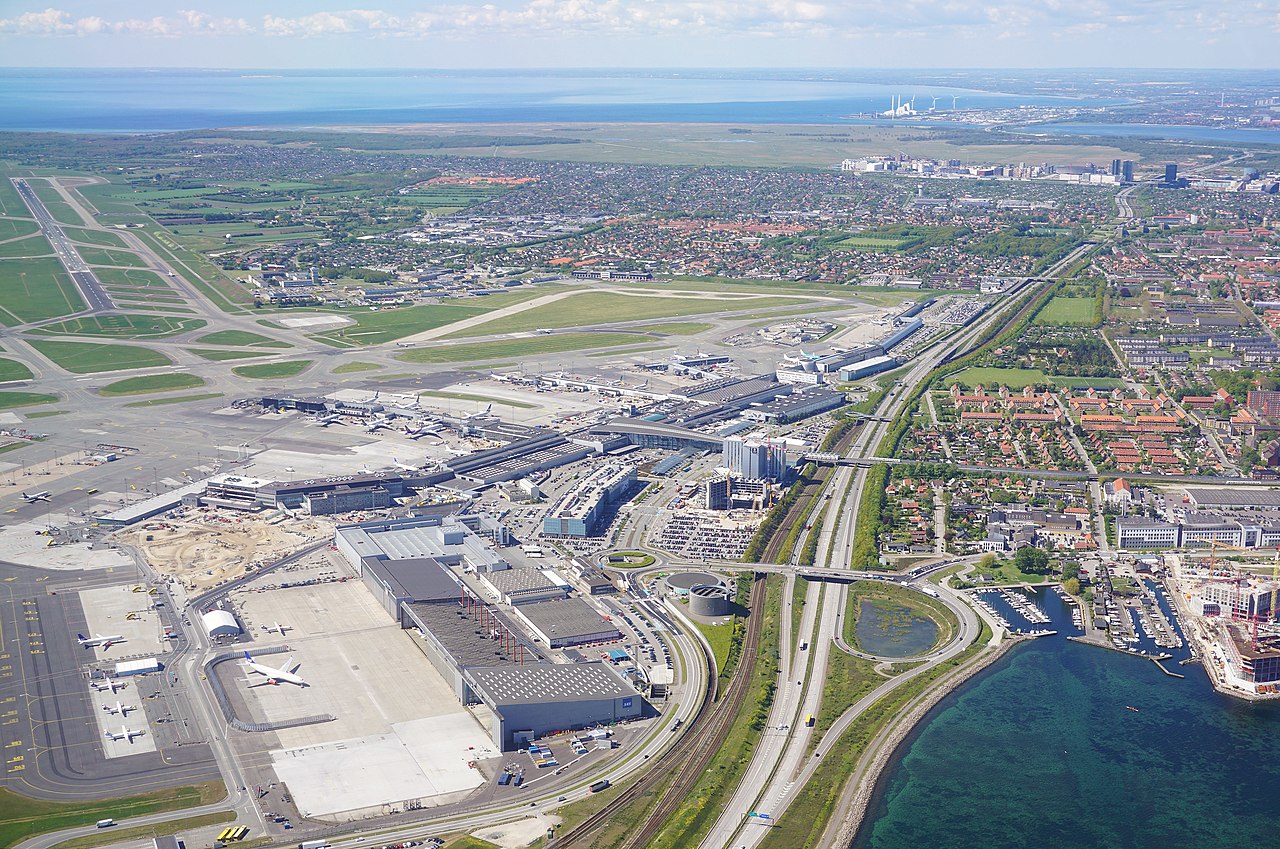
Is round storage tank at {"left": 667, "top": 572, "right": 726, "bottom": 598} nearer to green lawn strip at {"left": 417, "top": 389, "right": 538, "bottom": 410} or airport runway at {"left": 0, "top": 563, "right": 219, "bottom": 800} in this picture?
airport runway at {"left": 0, "top": 563, "right": 219, "bottom": 800}

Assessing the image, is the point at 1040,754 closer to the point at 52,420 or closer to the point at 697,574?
the point at 697,574

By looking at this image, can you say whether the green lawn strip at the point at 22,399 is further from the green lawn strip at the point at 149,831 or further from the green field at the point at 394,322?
the green lawn strip at the point at 149,831

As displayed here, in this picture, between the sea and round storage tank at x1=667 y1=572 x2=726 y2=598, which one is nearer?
the sea

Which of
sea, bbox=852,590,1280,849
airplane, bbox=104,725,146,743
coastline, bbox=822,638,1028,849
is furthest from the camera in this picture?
airplane, bbox=104,725,146,743

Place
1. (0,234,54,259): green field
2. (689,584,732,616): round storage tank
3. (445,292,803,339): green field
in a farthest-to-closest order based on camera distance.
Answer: (0,234,54,259): green field → (445,292,803,339): green field → (689,584,732,616): round storage tank

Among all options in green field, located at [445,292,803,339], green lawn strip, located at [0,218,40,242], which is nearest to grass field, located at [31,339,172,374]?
green field, located at [445,292,803,339]

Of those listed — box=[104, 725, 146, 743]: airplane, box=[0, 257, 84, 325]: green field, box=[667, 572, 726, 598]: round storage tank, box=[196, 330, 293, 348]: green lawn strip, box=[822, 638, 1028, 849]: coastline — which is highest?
box=[0, 257, 84, 325]: green field

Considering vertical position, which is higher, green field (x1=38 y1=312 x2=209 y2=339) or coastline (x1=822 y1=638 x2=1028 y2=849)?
green field (x1=38 y1=312 x2=209 y2=339)
